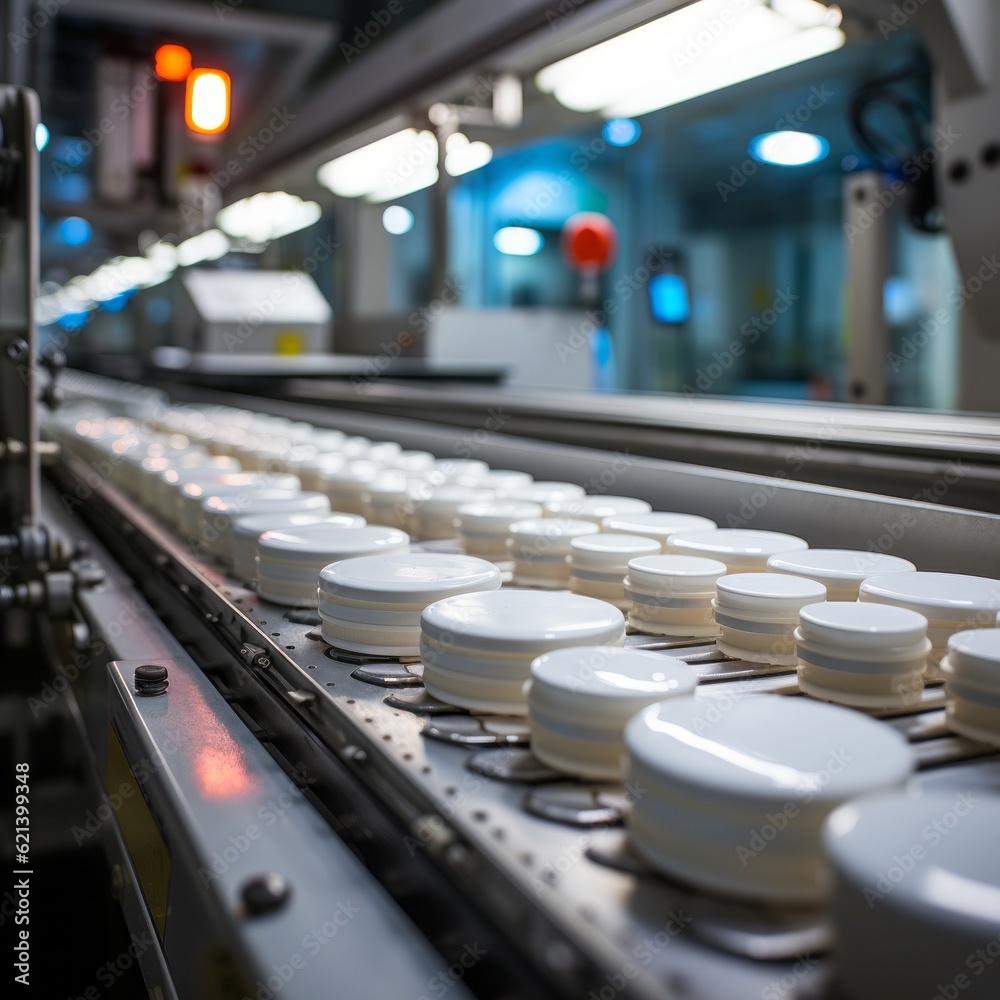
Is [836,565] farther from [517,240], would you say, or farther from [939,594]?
[517,240]

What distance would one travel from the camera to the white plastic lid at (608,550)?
120cm

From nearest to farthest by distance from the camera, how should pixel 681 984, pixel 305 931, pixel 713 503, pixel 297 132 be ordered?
1. pixel 681 984
2. pixel 305 931
3. pixel 713 503
4. pixel 297 132

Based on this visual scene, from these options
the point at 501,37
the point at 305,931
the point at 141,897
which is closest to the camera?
the point at 305,931

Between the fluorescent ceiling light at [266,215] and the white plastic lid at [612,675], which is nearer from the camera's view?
Answer: the white plastic lid at [612,675]

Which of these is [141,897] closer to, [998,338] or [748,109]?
[998,338]

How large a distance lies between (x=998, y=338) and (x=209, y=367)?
11.6ft

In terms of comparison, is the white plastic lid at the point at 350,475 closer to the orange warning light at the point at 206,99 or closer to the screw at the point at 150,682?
the screw at the point at 150,682

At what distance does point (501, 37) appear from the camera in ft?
8.98

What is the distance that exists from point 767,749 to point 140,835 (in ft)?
2.32

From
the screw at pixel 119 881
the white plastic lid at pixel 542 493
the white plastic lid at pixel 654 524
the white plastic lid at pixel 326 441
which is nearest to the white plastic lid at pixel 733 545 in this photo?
the white plastic lid at pixel 654 524

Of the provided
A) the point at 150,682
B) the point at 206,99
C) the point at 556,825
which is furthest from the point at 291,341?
the point at 556,825

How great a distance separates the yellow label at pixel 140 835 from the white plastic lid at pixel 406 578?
0.28 meters

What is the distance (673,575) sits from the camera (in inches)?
41.5

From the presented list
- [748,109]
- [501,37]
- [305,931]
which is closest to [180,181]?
[501,37]
